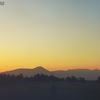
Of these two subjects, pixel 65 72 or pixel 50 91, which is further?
pixel 65 72

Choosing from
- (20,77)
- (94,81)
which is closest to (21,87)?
(20,77)

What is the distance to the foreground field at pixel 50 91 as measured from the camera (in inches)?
396

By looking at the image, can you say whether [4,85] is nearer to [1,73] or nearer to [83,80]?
[1,73]

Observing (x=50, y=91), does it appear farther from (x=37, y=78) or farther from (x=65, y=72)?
(x=65, y=72)

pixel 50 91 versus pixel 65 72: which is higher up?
pixel 65 72

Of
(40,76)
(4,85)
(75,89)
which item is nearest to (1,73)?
(4,85)

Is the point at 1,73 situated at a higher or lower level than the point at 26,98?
higher

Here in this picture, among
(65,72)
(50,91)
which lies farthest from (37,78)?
(65,72)

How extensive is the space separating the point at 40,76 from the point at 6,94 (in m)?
0.90

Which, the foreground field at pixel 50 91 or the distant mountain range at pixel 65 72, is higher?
the distant mountain range at pixel 65 72

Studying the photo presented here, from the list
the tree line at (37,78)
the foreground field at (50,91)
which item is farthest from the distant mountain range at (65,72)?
the foreground field at (50,91)

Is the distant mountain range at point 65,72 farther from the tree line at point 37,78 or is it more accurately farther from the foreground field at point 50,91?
the foreground field at point 50,91

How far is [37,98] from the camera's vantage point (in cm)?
1004

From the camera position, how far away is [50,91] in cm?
1011
